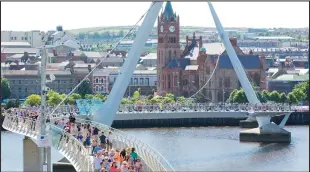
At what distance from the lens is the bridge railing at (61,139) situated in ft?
41.6

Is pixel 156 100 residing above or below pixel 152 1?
below

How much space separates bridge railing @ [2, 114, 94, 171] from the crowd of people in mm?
110

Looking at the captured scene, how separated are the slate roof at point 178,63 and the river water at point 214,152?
22118 millimetres

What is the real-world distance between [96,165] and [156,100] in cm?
3458

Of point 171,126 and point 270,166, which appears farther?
point 171,126

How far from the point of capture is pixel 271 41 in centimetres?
10606

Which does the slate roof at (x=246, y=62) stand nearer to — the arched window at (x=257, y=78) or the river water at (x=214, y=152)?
the arched window at (x=257, y=78)

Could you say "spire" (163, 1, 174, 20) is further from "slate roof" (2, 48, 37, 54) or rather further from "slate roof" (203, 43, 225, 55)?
"slate roof" (2, 48, 37, 54)

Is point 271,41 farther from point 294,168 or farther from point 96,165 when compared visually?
point 96,165

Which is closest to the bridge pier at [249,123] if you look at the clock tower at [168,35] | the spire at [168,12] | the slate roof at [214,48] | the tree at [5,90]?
the tree at [5,90]

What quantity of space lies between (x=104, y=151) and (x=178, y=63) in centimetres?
4664

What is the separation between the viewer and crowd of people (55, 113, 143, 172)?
11.2 metres

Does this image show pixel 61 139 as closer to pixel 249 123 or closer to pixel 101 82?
pixel 249 123

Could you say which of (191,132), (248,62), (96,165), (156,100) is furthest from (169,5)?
(96,165)
